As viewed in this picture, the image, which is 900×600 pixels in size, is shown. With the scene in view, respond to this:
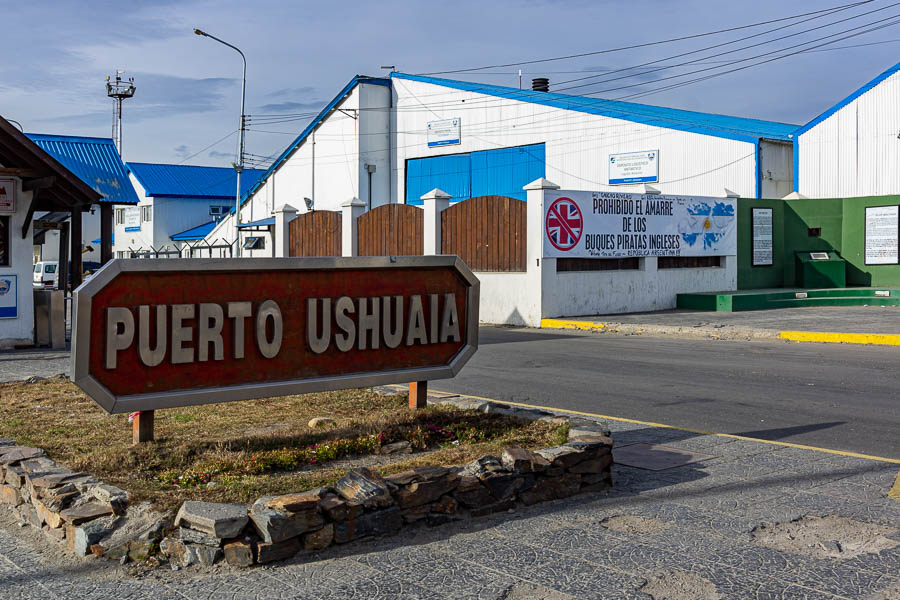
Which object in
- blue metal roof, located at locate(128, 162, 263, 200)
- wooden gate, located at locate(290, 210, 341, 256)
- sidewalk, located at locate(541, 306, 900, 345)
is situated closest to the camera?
sidewalk, located at locate(541, 306, 900, 345)

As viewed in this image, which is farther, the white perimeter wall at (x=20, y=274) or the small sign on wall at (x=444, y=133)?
the small sign on wall at (x=444, y=133)

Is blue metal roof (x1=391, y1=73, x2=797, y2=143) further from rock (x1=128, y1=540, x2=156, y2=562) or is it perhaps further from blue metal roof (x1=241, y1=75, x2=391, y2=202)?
rock (x1=128, y1=540, x2=156, y2=562)

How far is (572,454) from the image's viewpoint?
603 centimetres

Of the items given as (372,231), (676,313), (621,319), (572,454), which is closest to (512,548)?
(572,454)

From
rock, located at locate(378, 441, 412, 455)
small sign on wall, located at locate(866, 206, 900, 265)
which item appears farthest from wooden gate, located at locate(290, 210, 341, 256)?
rock, located at locate(378, 441, 412, 455)

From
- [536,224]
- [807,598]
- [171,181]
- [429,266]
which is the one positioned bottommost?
[807,598]

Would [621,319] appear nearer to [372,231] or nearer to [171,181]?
[372,231]

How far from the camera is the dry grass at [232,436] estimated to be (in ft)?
18.9

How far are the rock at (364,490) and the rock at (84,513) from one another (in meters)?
1.27

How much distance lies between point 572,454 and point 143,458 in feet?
9.69

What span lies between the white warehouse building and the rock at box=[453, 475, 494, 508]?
2738 cm

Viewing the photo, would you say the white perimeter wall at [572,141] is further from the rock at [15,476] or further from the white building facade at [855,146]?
the rock at [15,476]

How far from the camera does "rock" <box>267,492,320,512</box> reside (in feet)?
15.7

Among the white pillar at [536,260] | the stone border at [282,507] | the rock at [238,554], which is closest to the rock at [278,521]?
the stone border at [282,507]
